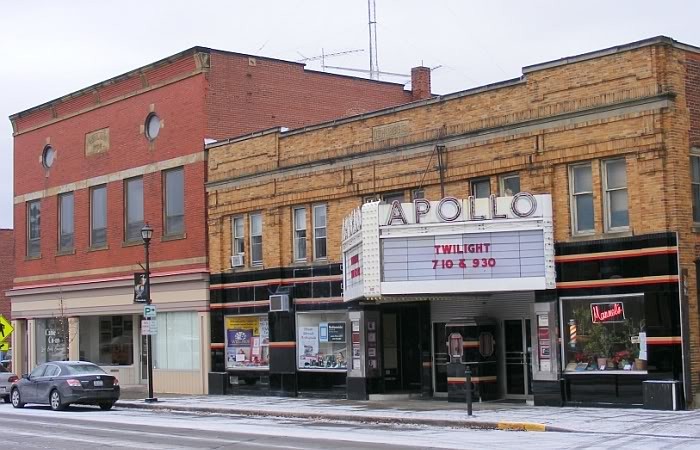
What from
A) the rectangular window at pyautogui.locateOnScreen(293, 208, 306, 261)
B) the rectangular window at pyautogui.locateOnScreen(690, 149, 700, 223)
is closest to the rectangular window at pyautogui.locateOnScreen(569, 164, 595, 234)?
the rectangular window at pyautogui.locateOnScreen(690, 149, 700, 223)

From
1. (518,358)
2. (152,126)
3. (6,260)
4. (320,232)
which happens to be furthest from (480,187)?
(6,260)

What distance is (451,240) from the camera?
2427 cm

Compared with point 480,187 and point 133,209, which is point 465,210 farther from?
point 133,209

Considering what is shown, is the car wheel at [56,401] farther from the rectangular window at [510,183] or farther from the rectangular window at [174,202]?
the rectangular window at [510,183]

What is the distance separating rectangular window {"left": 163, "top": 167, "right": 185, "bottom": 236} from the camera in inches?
1424

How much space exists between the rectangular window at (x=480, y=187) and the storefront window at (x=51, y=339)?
71.1 feet

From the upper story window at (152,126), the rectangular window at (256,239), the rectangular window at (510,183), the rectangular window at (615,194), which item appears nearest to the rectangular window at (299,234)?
the rectangular window at (256,239)

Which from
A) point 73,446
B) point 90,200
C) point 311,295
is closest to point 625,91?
point 311,295

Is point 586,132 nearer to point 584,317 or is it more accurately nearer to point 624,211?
point 624,211

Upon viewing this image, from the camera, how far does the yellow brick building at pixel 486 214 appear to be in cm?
2270

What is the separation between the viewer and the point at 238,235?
34.0 meters

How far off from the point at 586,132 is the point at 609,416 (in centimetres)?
652

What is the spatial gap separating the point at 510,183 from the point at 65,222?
23.1m

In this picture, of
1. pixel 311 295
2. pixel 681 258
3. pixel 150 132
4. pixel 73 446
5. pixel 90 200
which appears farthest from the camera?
pixel 90 200
